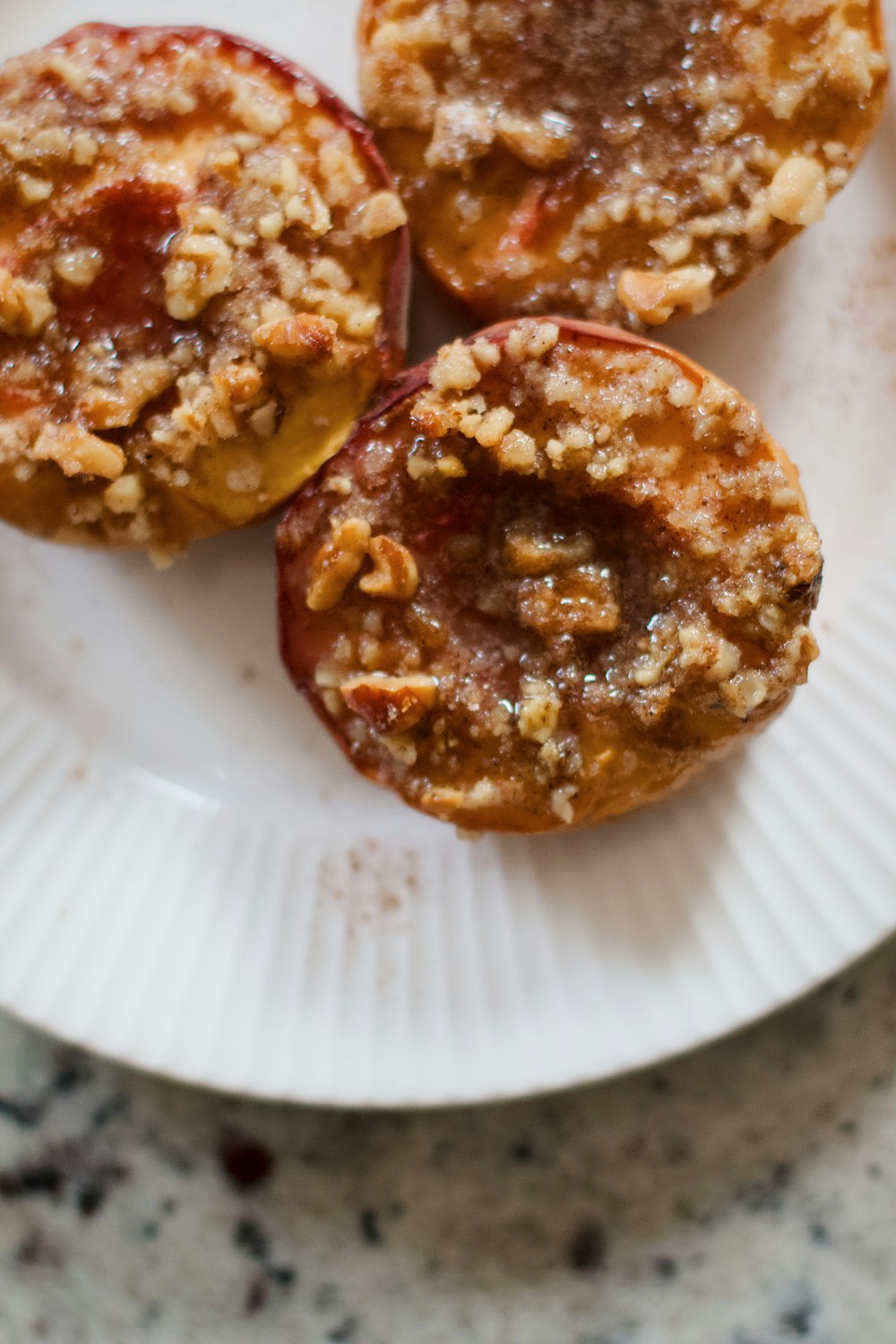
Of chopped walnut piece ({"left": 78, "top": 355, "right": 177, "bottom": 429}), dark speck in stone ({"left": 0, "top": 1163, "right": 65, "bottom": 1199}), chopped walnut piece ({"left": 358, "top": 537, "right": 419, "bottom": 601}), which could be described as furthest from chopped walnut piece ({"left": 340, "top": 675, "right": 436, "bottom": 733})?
dark speck in stone ({"left": 0, "top": 1163, "right": 65, "bottom": 1199})

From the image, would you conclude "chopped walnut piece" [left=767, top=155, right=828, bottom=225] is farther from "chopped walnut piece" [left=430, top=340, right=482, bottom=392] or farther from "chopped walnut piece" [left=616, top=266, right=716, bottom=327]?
"chopped walnut piece" [left=430, top=340, right=482, bottom=392]

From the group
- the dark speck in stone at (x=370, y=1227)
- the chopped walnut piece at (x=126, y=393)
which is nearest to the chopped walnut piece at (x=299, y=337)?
the chopped walnut piece at (x=126, y=393)

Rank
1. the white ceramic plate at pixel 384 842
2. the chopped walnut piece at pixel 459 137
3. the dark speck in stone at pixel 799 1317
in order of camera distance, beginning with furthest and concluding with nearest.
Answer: the dark speck in stone at pixel 799 1317 < the white ceramic plate at pixel 384 842 < the chopped walnut piece at pixel 459 137

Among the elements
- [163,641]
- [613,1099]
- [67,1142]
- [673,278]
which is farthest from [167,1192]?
[673,278]

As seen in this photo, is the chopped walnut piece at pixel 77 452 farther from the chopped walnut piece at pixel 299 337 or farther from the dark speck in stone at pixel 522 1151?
the dark speck in stone at pixel 522 1151

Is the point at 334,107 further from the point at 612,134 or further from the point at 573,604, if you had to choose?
the point at 573,604

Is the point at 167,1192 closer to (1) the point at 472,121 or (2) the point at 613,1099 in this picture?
(2) the point at 613,1099
